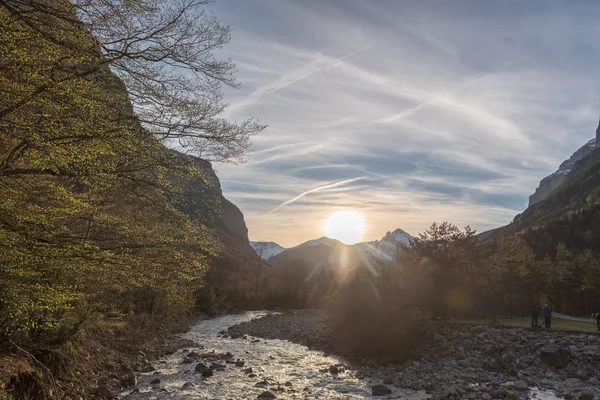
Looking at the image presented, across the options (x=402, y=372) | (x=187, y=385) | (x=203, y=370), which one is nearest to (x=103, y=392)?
(x=187, y=385)

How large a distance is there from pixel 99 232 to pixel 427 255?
3033 centimetres

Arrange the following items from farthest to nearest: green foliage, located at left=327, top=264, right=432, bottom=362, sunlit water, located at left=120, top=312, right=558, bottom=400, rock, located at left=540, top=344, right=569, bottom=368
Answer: green foliage, located at left=327, top=264, right=432, bottom=362 → rock, located at left=540, top=344, right=569, bottom=368 → sunlit water, located at left=120, top=312, right=558, bottom=400

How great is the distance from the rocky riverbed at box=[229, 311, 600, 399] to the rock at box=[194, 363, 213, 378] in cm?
715

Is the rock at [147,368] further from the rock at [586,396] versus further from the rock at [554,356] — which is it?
the rock at [554,356]

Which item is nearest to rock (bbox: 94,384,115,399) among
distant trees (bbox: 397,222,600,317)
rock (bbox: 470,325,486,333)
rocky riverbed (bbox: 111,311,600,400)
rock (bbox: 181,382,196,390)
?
rocky riverbed (bbox: 111,311,600,400)

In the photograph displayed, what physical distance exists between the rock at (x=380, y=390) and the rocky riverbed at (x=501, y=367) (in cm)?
127

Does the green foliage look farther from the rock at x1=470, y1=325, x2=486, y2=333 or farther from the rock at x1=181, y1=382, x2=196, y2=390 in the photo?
the rock at x1=181, y1=382, x2=196, y2=390

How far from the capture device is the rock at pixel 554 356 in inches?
715

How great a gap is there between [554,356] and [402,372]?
7.38 meters

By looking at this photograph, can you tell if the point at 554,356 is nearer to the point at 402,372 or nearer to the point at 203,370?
the point at 402,372

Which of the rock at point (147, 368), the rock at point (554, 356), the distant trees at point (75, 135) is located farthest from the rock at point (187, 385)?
the rock at point (554, 356)

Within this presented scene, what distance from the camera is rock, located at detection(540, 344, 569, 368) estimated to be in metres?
18.2

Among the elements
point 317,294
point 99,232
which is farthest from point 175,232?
point 317,294

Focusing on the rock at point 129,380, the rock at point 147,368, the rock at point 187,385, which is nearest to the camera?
the rock at point 129,380
